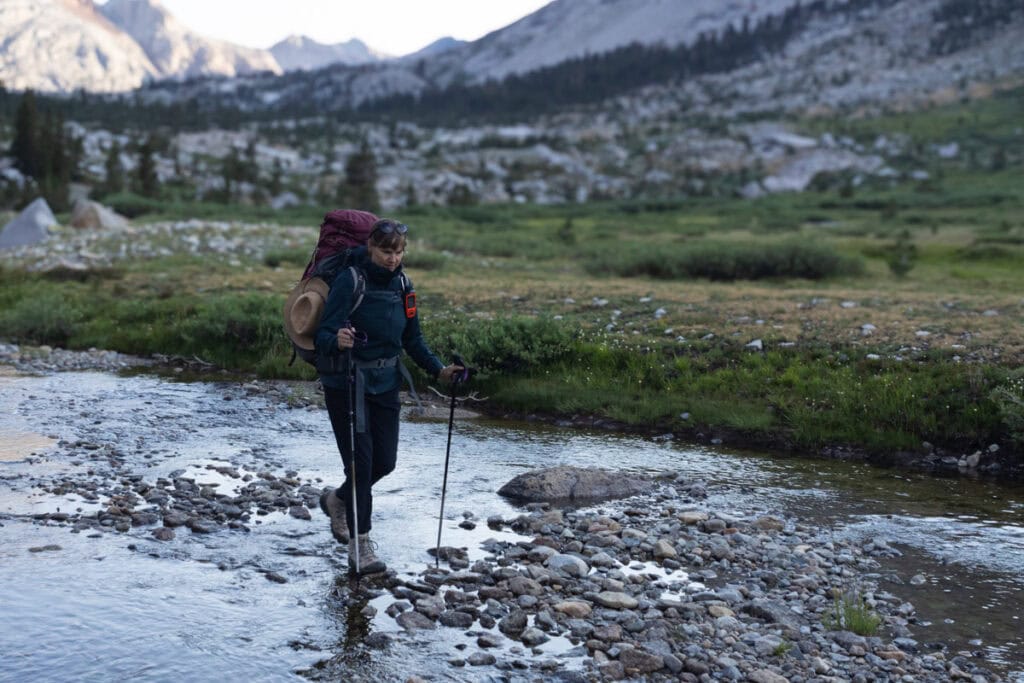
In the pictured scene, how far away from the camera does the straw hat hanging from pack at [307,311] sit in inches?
332

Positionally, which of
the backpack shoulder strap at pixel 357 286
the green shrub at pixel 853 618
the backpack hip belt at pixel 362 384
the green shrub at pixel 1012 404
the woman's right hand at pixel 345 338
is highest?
the backpack shoulder strap at pixel 357 286

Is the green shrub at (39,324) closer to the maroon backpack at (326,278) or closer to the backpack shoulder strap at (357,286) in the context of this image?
the maroon backpack at (326,278)

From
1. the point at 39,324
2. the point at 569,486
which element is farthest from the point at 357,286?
the point at 39,324

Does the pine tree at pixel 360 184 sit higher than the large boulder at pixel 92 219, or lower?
higher

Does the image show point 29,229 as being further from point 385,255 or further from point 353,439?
point 385,255

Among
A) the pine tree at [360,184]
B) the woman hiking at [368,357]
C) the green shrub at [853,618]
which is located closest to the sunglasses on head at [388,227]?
the woman hiking at [368,357]

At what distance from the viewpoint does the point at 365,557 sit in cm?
864

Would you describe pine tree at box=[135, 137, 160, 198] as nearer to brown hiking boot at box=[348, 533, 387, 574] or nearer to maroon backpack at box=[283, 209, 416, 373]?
maroon backpack at box=[283, 209, 416, 373]

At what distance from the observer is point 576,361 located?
17859 millimetres

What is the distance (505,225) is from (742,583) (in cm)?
5547

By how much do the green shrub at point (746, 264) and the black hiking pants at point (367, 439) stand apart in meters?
25.5

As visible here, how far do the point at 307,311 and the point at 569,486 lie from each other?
430 cm

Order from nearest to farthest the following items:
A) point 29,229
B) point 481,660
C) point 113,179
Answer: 1. point 481,660
2. point 29,229
3. point 113,179

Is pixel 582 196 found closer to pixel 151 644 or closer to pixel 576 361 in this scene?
pixel 576 361
